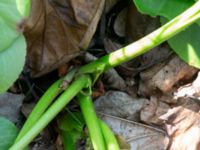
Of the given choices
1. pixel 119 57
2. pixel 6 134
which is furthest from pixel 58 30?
pixel 6 134

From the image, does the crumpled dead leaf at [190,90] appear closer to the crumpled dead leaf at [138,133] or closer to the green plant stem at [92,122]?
the crumpled dead leaf at [138,133]

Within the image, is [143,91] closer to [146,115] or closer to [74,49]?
[146,115]

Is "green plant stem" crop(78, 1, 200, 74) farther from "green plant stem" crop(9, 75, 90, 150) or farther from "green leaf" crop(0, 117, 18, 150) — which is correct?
"green leaf" crop(0, 117, 18, 150)

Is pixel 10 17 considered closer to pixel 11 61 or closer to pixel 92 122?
pixel 11 61

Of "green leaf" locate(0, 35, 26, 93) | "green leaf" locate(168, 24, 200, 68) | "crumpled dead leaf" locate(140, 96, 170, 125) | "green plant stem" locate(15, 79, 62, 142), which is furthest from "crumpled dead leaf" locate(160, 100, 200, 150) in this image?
"green leaf" locate(0, 35, 26, 93)

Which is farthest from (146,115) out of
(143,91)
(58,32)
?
(58,32)
